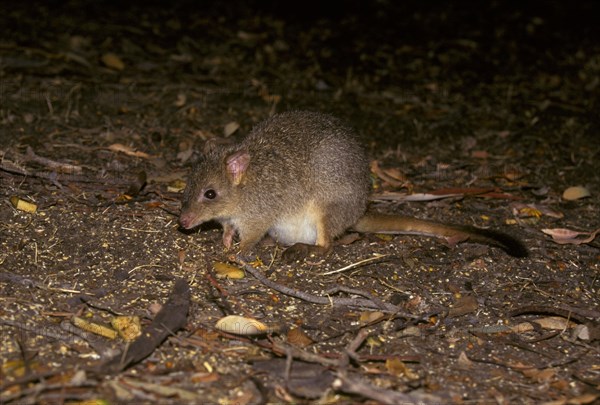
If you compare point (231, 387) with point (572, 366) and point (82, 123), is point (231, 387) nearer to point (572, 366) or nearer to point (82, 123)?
point (572, 366)

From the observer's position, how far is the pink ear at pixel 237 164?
505 cm

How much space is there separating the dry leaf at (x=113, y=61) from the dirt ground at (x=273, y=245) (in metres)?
0.05

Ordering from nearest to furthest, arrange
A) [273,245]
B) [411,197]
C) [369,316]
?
[369,316], [273,245], [411,197]

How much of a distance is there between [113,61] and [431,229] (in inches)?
205

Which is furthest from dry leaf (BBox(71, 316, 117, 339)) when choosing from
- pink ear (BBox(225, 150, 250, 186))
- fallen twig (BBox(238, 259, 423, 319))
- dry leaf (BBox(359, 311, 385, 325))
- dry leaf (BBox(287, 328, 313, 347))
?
pink ear (BBox(225, 150, 250, 186))

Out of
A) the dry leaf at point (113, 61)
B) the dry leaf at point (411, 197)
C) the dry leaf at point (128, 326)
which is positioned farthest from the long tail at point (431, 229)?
the dry leaf at point (113, 61)

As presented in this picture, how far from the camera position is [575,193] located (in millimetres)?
6332

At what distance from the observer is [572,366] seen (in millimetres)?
3893

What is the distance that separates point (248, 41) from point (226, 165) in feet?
19.1

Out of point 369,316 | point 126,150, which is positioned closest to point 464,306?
point 369,316

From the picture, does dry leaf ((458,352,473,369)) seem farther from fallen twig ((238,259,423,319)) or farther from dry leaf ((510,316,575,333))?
dry leaf ((510,316,575,333))

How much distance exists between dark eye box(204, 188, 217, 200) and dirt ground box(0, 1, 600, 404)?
0.30 metres

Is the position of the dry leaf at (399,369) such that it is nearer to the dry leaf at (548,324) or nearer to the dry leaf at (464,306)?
the dry leaf at (464,306)

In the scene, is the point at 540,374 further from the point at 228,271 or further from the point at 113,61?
the point at 113,61
